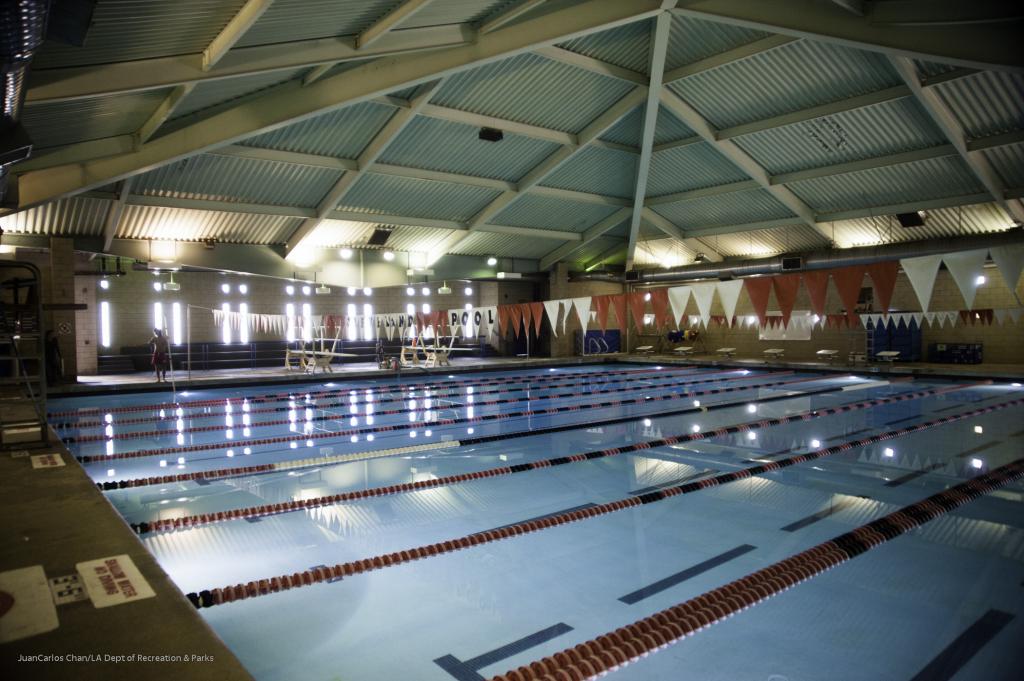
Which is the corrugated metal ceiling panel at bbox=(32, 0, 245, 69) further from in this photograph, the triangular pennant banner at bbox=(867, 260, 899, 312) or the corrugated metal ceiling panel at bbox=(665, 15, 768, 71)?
the triangular pennant banner at bbox=(867, 260, 899, 312)

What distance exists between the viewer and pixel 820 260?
680 inches

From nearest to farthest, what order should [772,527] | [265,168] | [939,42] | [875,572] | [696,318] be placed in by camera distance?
[875,572] → [772,527] → [939,42] → [265,168] → [696,318]

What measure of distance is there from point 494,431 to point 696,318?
1558cm

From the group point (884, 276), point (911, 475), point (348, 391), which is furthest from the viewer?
point (348, 391)

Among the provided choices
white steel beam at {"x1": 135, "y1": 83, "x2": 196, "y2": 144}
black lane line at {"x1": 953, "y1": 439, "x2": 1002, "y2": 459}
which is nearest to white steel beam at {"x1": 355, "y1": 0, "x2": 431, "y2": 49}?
white steel beam at {"x1": 135, "y1": 83, "x2": 196, "y2": 144}

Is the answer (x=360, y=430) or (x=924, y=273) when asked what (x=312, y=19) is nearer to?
(x=360, y=430)

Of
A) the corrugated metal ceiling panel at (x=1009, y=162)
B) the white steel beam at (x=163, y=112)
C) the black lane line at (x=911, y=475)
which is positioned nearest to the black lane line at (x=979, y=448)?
the black lane line at (x=911, y=475)

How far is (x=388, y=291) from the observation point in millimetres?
22781

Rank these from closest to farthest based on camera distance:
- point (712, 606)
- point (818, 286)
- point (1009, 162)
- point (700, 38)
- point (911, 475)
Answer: point (712, 606) < point (911, 475) < point (818, 286) < point (700, 38) < point (1009, 162)

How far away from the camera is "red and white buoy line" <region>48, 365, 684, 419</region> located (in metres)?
10.8

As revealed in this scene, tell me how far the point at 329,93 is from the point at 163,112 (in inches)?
97.7

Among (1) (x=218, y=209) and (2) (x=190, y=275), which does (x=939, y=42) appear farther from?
(2) (x=190, y=275)

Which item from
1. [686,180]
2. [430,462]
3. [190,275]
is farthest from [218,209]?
[686,180]

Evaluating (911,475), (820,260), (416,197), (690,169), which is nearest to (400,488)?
(911,475)
